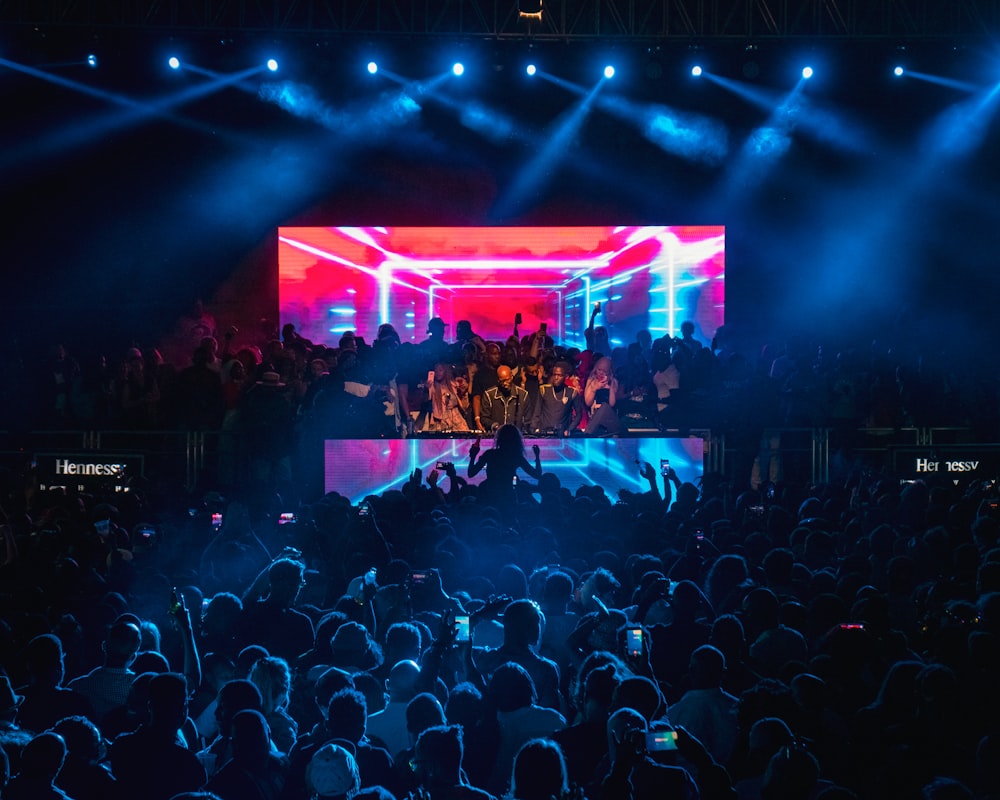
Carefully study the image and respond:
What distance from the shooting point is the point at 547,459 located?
12.5 metres

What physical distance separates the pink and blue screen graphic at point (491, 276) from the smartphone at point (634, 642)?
12978 millimetres

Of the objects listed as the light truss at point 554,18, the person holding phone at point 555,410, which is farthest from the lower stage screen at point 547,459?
the light truss at point 554,18

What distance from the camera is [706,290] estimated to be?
17.8 meters

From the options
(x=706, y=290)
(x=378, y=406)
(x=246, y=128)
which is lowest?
(x=378, y=406)

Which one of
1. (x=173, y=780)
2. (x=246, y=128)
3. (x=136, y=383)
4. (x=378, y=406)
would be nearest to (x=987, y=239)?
(x=378, y=406)

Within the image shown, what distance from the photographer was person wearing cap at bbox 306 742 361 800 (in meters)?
3.49

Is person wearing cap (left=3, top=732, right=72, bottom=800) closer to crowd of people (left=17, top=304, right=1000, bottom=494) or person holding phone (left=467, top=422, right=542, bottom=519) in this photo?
person holding phone (left=467, top=422, right=542, bottom=519)

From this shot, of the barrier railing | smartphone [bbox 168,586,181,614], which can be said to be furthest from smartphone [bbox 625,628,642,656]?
the barrier railing

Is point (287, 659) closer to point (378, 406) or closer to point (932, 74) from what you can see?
point (378, 406)

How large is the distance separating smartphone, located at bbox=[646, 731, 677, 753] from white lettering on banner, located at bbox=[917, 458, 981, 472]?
1008 centimetres

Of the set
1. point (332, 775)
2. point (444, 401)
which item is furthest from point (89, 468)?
point (332, 775)

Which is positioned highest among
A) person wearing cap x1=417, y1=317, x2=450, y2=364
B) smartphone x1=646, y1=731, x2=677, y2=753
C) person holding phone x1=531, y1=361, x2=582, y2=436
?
person wearing cap x1=417, y1=317, x2=450, y2=364

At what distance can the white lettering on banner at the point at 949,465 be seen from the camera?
1261cm

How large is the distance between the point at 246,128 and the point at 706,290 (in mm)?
7744
